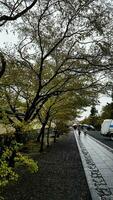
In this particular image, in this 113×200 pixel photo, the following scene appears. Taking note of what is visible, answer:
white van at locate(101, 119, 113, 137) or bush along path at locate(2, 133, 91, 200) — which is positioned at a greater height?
white van at locate(101, 119, 113, 137)

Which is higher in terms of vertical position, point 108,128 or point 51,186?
point 108,128

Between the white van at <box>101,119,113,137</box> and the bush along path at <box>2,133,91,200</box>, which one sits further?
the white van at <box>101,119,113,137</box>

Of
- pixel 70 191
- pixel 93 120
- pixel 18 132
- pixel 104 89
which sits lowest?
pixel 70 191

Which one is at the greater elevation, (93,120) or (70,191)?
(93,120)

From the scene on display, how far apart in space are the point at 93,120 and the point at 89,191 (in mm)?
141453

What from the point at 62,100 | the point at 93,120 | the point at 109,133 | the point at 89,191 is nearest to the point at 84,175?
the point at 89,191

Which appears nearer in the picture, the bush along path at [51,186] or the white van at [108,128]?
the bush along path at [51,186]

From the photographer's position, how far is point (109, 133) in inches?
2227

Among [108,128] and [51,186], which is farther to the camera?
[108,128]

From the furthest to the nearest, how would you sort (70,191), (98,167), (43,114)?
(43,114), (98,167), (70,191)

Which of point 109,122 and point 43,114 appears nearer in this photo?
point 43,114

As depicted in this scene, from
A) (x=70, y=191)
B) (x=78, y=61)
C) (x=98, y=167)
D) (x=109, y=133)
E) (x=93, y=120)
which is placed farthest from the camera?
(x=93, y=120)

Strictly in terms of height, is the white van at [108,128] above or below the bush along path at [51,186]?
above

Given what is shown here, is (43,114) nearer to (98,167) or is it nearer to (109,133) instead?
(98,167)
